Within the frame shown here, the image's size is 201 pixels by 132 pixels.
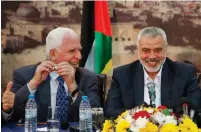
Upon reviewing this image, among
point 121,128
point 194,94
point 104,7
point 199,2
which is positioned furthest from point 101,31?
point 121,128

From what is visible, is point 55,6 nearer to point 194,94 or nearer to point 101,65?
point 101,65

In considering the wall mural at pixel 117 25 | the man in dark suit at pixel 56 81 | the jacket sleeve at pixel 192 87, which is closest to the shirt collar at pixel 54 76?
the man in dark suit at pixel 56 81

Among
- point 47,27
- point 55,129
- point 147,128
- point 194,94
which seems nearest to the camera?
point 147,128

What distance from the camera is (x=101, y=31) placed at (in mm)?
4402

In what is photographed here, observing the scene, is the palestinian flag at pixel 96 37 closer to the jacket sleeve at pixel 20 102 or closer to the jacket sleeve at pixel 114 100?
the jacket sleeve at pixel 114 100

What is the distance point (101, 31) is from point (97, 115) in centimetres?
190

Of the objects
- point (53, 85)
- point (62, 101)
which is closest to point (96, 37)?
point (53, 85)

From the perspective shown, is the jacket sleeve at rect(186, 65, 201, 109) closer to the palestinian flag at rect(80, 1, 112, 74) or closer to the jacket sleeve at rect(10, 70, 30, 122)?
the jacket sleeve at rect(10, 70, 30, 122)

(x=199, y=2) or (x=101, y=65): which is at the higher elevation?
(x=199, y=2)

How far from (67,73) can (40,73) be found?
207 millimetres

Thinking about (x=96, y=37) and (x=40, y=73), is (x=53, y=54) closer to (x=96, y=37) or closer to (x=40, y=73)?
(x=40, y=73)

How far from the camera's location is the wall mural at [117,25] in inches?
183

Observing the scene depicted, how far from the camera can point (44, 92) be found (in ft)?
10.3

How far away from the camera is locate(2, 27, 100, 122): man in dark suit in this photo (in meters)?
3.04
